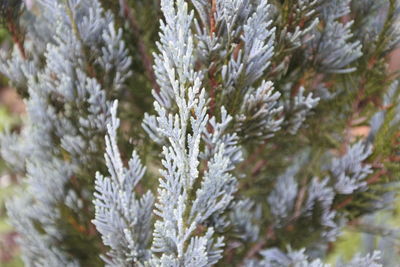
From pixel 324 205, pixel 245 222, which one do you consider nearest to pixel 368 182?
pixel 324 205

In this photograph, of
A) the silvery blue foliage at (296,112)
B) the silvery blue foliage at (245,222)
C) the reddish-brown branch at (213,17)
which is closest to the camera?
the reddish-brown branch at (213,17)

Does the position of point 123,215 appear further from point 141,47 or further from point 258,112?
point 141,47

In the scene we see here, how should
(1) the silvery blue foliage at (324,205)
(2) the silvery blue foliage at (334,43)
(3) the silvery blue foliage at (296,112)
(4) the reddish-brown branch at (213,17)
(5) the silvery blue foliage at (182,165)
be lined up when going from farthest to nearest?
1. (1) the silvery blue foliage at (324,205)
2. (3) the silvery blue foliage at (296,112)
3. (2) the silvery blue foliage at (334,43)
4. (4) the reddish-brown branch at (213,17)
5. (5) the silvery blue foliage at (182,165)

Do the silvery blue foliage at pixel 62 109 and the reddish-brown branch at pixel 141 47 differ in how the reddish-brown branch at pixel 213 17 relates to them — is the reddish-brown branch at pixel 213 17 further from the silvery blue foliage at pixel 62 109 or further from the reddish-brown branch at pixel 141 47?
the reddish-brown branch at pixel 141 47

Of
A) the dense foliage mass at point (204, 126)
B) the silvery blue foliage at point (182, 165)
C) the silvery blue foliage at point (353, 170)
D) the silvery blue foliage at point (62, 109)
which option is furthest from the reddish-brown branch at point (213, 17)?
the silvery blue foliage at point (353, 170)

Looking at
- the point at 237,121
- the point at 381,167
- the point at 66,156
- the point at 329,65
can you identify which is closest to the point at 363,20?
the point at 329,65

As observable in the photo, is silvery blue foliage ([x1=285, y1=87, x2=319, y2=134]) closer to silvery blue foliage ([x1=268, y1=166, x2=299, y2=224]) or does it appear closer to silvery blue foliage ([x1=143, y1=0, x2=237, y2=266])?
silvery blue foliage ([x1=268, y1=166, x2=299, y2=224])

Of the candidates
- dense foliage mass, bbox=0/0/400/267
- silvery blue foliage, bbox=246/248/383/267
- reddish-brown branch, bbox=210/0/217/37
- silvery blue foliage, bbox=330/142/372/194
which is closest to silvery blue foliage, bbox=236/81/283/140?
dense foliage mass, bbox=0/0/400/267
